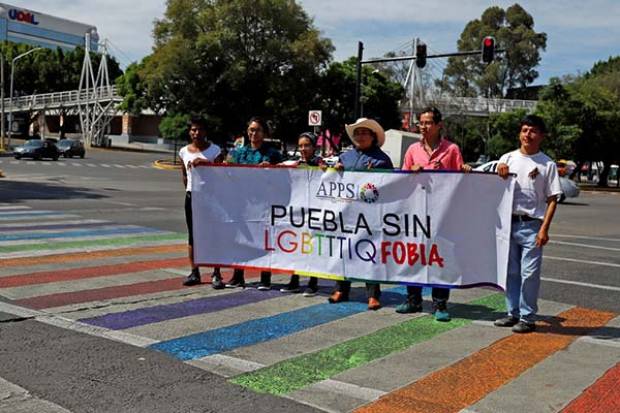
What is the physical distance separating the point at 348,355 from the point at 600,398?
70.2 inches

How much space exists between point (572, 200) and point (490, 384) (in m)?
29.6

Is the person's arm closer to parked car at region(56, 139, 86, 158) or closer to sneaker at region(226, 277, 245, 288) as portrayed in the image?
sneaker at region(226, 277, 245, 288)

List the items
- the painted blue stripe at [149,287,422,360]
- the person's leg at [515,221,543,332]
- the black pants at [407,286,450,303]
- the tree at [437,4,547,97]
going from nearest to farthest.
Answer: the painted blue stripe at [149,287,422,360] < the person's leg at [515,221,543,332] < the black pants at [407,286,450,303] < the tree at [437,4,547,97]

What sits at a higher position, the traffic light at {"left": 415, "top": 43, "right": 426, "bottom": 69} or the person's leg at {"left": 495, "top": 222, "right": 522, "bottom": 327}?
the traffic light at {"left": 415, "top": 43, "right": 426, "bottom": 69}

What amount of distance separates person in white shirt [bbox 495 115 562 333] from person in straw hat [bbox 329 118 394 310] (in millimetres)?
1253

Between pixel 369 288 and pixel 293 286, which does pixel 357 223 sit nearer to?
pixel 369 288

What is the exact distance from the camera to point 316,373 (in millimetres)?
4934

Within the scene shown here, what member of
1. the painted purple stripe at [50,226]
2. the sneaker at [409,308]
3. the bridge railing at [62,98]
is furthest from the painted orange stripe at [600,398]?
the bridge railing at [62,98]

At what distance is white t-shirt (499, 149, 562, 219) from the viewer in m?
6.01

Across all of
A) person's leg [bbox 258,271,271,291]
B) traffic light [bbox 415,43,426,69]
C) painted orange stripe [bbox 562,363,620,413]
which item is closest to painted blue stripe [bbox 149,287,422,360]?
person's leg [bbox 258,271,271,291]

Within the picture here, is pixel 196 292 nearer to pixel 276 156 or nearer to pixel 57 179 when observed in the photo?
pixel 276 156

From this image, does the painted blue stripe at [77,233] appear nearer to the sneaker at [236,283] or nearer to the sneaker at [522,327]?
the sneaker at [236,283]

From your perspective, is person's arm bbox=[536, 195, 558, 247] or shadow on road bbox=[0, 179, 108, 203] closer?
person's arm bbox=[536, 195, 558, 247]

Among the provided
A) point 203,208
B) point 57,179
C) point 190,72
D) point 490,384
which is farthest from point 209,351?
point 190,72
